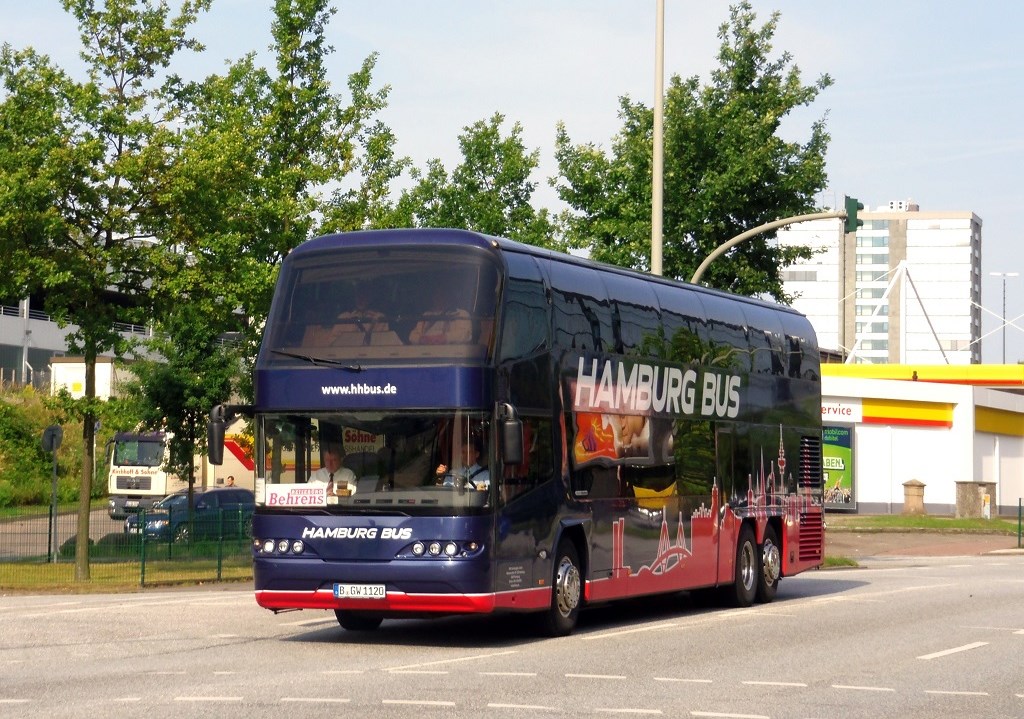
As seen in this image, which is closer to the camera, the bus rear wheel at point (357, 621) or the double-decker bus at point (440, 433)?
the double-decker bus at point (440, 433)

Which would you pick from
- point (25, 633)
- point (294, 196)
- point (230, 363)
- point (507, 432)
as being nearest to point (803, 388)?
point (507, 432)

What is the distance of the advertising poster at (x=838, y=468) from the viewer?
2398 inches

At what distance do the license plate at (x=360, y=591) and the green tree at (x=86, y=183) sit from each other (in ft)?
42.0

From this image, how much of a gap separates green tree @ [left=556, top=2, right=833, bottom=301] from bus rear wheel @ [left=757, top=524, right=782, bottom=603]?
13082mm

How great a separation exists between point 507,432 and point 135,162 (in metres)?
14.1

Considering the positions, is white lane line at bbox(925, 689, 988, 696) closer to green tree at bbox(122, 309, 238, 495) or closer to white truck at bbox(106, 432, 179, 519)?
green tree at bbox(122, 309, 238, 495)

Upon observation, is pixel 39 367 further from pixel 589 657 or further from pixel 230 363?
pixel 589 657

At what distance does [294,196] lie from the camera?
35031 mm

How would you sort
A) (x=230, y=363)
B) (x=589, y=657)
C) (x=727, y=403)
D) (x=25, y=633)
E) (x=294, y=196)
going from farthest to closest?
1. (x=230, y=363)
2. (x=294, y=196)
3. (x=727, y=403)
4. (x=25, y=633)
5. (x=589, y=657)

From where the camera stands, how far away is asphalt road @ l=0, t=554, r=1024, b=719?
11258 millimetres

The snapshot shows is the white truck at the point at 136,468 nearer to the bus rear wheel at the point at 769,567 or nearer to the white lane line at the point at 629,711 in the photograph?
the bus rear wheel at the point at 769,567

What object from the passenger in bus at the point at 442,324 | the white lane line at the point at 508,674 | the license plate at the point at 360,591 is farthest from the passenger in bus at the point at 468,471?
the white lane line at the point at 508,674

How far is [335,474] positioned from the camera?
15.6 metres

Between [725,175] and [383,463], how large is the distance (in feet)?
69.6
